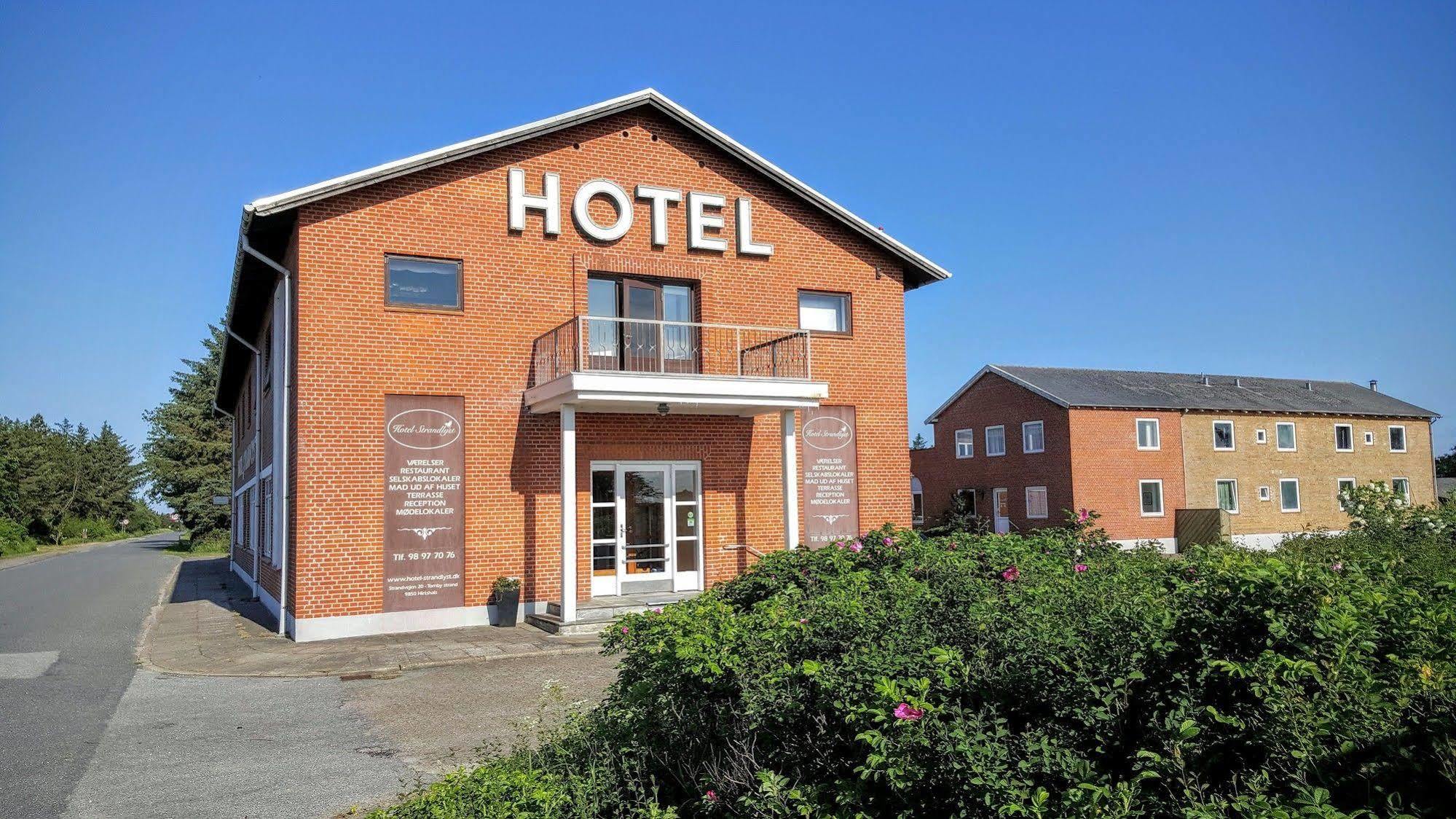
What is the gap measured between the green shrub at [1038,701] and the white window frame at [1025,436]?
111 ft

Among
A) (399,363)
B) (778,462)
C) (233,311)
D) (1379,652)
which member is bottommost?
(1379,652)

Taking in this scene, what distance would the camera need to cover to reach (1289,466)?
41.2 m

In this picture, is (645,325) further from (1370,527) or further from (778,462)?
(1370,527)

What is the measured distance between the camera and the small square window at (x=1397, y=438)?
4484cm

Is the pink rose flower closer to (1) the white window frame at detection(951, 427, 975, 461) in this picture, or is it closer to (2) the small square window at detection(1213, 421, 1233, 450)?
(2) the small square window at detection(1213, 421, 1233, 450)

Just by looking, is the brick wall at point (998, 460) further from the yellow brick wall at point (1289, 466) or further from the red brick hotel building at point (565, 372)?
the red brick hotel building at point (565, 372)

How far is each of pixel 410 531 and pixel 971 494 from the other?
32.6m

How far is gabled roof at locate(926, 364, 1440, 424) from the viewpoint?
126ft

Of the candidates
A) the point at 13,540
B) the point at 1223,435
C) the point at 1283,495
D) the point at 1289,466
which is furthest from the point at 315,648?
A: the point at 13,540

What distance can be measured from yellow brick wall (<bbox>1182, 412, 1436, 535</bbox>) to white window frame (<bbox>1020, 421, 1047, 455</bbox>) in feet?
18.7

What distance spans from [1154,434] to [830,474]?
2564 cm

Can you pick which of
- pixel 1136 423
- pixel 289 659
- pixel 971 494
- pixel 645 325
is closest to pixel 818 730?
pixel 289 659

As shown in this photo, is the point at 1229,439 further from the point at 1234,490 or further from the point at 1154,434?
the point at 1154,434

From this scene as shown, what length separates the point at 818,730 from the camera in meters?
4.19
